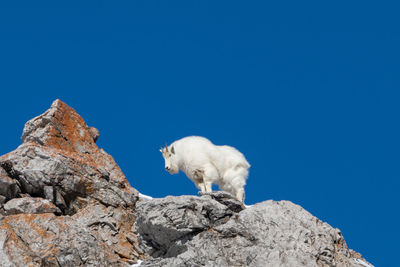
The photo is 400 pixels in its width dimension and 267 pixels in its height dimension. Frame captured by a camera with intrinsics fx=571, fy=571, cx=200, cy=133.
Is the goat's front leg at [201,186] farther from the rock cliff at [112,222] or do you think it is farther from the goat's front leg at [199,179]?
the rock cliff at [112,222]

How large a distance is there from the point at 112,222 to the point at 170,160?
160 inches

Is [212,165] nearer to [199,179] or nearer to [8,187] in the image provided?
[199,179]

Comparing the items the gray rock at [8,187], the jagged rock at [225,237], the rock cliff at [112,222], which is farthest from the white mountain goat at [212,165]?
the gray rock at [8,187]

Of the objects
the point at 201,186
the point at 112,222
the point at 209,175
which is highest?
the point at 209,175

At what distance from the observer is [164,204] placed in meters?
14.6

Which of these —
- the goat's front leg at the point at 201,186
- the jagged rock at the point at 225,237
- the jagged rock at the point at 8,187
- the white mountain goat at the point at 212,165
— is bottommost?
the jagged rock at the point at 225,237

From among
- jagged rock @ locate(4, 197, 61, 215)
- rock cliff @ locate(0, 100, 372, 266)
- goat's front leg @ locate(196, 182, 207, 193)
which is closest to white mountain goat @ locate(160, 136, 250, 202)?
goat's front leg @ locate(196, 182, 207, 193)

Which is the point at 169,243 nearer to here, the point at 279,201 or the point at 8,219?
the point at 279,201

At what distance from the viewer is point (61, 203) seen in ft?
57.7

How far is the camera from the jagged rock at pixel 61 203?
51.1ft

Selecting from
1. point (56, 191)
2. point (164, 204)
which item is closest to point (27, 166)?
point (56, 191)

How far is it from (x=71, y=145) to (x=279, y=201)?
25.8 feet

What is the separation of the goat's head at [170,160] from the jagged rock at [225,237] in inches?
222

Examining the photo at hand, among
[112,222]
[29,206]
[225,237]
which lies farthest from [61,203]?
[225,237]
